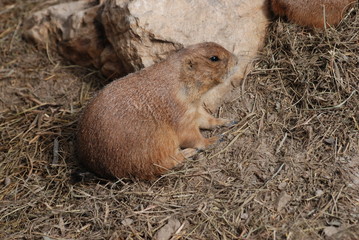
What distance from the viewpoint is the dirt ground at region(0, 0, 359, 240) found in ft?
12.3

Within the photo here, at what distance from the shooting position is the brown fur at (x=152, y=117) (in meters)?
4.12

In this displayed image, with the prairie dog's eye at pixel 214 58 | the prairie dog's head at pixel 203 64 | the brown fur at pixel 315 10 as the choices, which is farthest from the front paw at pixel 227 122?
the brown fur at pixel 315 10

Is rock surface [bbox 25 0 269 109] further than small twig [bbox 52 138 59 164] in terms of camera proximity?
Yes

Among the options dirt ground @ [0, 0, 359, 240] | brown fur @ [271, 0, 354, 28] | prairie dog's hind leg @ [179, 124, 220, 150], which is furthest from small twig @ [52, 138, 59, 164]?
brown fur @ [271, 0, 354, 28]

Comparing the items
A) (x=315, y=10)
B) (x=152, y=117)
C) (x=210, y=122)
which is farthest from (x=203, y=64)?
(x=315, y=10)

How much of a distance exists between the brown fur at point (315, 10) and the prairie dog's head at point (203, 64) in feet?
3.17

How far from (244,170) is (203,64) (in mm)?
1116

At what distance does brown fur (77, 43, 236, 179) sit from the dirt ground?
17 centimetres

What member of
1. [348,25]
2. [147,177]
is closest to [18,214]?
[147,177]

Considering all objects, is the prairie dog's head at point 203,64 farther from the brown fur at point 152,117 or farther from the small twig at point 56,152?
the small twig at point 56,152

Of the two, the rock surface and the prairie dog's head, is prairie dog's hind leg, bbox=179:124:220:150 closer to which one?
the prairie dog's head

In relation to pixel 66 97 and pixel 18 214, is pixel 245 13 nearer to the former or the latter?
pixel 66 97

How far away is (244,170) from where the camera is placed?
165 inches

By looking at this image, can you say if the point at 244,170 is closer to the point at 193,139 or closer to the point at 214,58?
the point at 193,139
